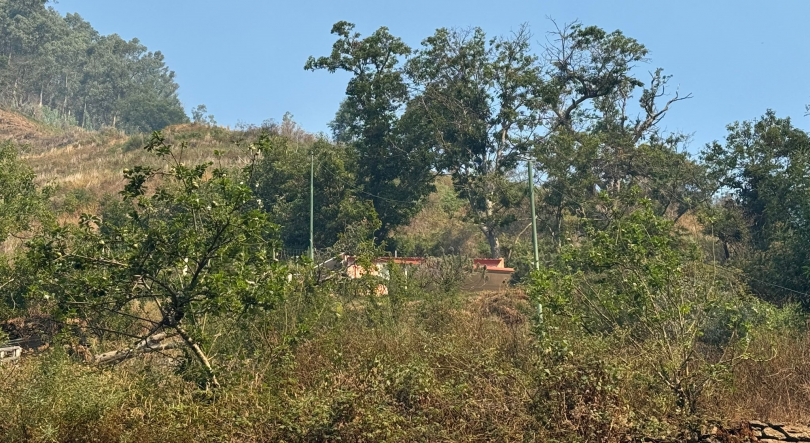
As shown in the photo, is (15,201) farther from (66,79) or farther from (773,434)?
(66,79)

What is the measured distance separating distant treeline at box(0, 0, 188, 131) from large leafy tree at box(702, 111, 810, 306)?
243 feet

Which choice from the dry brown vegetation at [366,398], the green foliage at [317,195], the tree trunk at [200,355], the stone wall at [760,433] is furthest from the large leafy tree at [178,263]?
the green foliage at [317,195]

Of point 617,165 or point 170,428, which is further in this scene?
point 617,165

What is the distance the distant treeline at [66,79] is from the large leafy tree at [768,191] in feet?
243

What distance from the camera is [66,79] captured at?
95375 millimetres

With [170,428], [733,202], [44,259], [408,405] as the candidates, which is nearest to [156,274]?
[44,259]

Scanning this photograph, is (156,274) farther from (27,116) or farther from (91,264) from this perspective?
(27,116)

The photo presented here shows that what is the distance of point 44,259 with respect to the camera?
7.89 meters

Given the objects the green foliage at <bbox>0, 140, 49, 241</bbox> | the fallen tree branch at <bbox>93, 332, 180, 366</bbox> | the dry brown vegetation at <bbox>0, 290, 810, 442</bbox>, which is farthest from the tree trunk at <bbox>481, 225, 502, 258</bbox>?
the dry brown vegetation at <bbox>0, 290, 810, 442</bbox>

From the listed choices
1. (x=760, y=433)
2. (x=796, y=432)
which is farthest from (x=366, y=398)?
(x=796, y=432)

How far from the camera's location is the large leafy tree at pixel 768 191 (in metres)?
19.0

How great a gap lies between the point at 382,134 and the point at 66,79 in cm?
7650

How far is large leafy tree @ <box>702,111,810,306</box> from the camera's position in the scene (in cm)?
1905

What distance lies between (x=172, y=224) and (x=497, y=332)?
4726 millimetres
